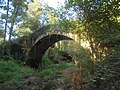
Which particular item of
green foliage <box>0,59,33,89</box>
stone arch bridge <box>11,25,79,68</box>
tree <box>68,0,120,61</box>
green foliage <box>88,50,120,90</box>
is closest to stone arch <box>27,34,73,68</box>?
stone arch bridge <box>11,25,79,68</box>

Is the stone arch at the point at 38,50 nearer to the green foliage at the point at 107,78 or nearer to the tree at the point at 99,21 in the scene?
the tree at the point at 99,21

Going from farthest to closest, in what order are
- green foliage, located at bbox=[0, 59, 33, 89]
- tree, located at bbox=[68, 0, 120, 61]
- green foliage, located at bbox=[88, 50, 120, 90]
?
green foliage, located at bbox=[0, 59, 33, 89], tree, located at bbox=[68, 0, 120, 61], green foliage, located at bbox=[88, 50, 120, 90]

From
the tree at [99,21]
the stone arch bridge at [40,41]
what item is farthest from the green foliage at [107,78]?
the stone arch bridge at [40,41]

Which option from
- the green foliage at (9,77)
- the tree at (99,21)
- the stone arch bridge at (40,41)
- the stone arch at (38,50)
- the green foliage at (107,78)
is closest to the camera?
the green foliage at (107,78)

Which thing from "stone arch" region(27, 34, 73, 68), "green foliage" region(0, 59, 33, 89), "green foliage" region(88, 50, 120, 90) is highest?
"stone arch" region(27, 34, 73, 68)

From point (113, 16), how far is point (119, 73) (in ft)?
7.89

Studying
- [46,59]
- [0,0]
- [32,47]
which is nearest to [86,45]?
[0,0]

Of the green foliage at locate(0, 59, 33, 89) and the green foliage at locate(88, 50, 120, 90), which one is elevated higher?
the green foliage at locate(88, 50, 120, 90)

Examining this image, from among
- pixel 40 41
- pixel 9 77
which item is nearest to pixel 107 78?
pixel 9 77

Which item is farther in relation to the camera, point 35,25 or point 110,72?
point 35,25

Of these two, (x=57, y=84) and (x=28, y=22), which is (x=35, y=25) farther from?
(x=57, y=84)

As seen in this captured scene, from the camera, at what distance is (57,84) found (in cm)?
784

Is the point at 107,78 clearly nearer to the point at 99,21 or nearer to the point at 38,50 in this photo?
the point at 99,21

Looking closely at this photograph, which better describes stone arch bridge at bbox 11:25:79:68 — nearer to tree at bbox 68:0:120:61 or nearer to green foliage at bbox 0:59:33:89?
green foliage at bbox 0:59:33:89
